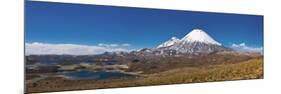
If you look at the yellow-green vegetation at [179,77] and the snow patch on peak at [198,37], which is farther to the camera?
the snow patch on peak at [198,37]

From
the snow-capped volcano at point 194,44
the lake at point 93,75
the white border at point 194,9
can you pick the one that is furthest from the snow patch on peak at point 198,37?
the lake at point 93,75

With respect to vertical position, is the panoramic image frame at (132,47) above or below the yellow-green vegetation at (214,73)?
above

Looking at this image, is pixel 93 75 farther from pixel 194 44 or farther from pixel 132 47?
pixel 194 44

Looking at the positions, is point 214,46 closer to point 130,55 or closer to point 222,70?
point 222,70

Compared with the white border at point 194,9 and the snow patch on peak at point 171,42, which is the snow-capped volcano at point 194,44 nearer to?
the snow patch on peak at point 171,42

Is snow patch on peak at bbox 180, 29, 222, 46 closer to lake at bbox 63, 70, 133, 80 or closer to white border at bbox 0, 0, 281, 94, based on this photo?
white border at bbox 0, 0, 281, 94

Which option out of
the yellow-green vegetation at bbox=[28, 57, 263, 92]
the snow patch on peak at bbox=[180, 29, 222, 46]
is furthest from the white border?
the snow patch on peak at bbox=[180, 29, 222, 46]

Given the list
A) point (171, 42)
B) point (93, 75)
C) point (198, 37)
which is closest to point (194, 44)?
point (198, 37)
